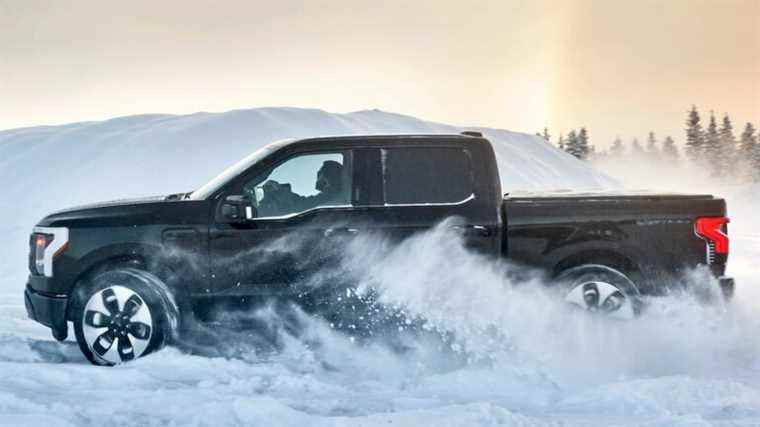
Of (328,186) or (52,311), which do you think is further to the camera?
(328,186)

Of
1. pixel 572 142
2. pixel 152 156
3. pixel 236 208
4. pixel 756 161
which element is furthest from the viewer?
pixel 572 142

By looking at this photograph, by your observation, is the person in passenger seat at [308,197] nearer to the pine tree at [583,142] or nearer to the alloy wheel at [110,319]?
the alloy wheel at [110,319]

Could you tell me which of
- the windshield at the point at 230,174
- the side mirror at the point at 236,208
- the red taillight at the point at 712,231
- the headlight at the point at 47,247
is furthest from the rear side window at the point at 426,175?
the headlight at the point at 47,247

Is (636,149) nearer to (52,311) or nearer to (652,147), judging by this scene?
(652,147)

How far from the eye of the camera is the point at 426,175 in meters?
5.70

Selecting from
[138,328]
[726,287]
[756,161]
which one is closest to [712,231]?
[726,287]

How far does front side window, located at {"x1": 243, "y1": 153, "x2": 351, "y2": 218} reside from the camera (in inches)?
221

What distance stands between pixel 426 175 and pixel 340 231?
2.65 ft

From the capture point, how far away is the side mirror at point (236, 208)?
5.30 meters

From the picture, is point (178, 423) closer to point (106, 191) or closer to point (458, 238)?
point (458, 238)

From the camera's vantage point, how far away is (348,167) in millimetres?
5688

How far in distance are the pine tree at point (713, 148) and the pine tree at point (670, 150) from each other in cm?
2814

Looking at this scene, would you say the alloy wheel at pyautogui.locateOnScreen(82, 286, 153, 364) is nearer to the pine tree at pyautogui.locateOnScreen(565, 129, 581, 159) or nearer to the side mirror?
the side mirror

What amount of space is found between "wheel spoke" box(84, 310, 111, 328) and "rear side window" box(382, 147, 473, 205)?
2.28 m
